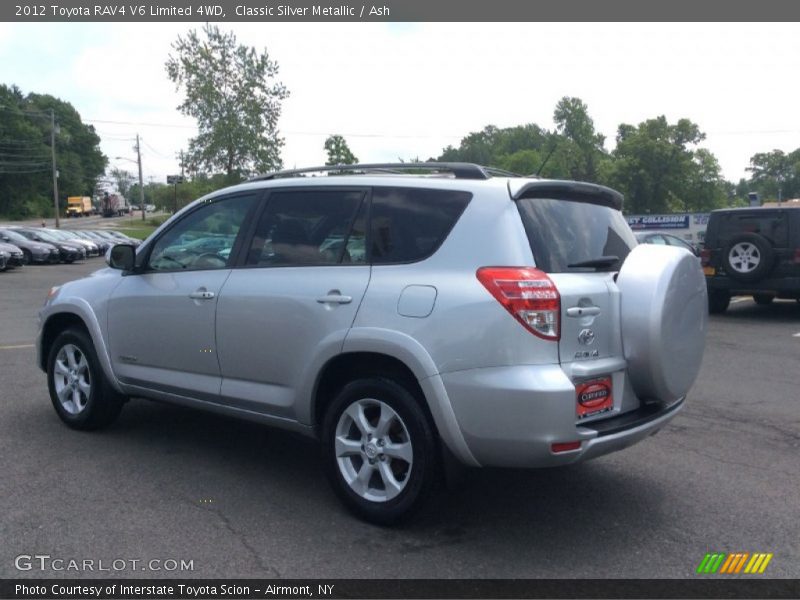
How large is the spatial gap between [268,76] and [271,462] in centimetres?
3696

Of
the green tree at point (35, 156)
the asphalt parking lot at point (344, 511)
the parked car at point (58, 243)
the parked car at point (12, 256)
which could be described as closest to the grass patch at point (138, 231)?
the parked car at point (58, 243)

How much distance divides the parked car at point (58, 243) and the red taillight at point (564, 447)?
33.1 meters

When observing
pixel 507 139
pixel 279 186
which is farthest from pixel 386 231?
pixel 507 139

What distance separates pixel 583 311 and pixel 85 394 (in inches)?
152

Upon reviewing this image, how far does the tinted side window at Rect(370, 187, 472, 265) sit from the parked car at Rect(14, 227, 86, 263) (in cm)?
3198

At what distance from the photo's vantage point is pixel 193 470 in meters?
4.86

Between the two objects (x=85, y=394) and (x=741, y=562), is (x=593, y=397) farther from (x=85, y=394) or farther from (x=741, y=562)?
(x=85, y=394)

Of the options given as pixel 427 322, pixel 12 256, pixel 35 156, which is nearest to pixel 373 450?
pixel 427 322

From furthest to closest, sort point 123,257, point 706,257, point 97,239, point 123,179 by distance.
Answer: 1. point 123,179
2. point 97,239
3. point 706,257
4. point 123,257

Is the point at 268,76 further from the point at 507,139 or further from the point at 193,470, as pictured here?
the point at 507,139

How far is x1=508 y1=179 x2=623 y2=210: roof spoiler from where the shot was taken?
391 cm

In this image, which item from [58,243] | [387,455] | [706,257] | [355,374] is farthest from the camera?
[58,243]

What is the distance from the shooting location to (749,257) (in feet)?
41.4

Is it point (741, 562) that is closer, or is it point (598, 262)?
point (741, 562)
